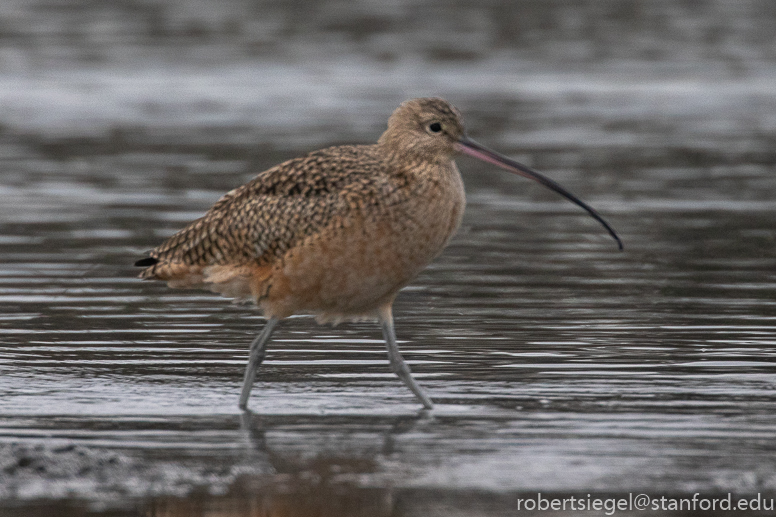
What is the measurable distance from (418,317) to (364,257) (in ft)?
Result: 9.30

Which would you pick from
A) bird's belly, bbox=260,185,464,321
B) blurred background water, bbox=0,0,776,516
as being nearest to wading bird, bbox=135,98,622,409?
bird's belly, bbox=260,185,464,321

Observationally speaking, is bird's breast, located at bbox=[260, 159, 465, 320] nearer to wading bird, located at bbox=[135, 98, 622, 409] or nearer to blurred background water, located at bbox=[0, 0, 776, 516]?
wading bird, located at bbox=[135, 98, 622, 409]

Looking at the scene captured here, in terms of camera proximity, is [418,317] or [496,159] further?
[418,317]

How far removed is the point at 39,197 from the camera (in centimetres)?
1546

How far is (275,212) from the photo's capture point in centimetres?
777

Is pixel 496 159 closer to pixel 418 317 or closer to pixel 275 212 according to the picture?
pixel 275 212

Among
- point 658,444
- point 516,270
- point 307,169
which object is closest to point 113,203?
point 516,270

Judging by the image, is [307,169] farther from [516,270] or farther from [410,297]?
[516,270]

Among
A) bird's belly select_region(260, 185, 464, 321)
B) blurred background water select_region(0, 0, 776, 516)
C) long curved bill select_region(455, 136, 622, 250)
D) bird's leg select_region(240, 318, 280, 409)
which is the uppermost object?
long curved bill select_region(455, 136, 622, 250)

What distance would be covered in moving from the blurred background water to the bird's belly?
0.62m

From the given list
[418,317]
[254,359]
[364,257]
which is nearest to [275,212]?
[364,257]

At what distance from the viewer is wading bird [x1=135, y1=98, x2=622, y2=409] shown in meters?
7.50

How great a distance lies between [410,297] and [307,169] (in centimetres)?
336

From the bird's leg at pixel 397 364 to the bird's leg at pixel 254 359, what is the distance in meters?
0.59
